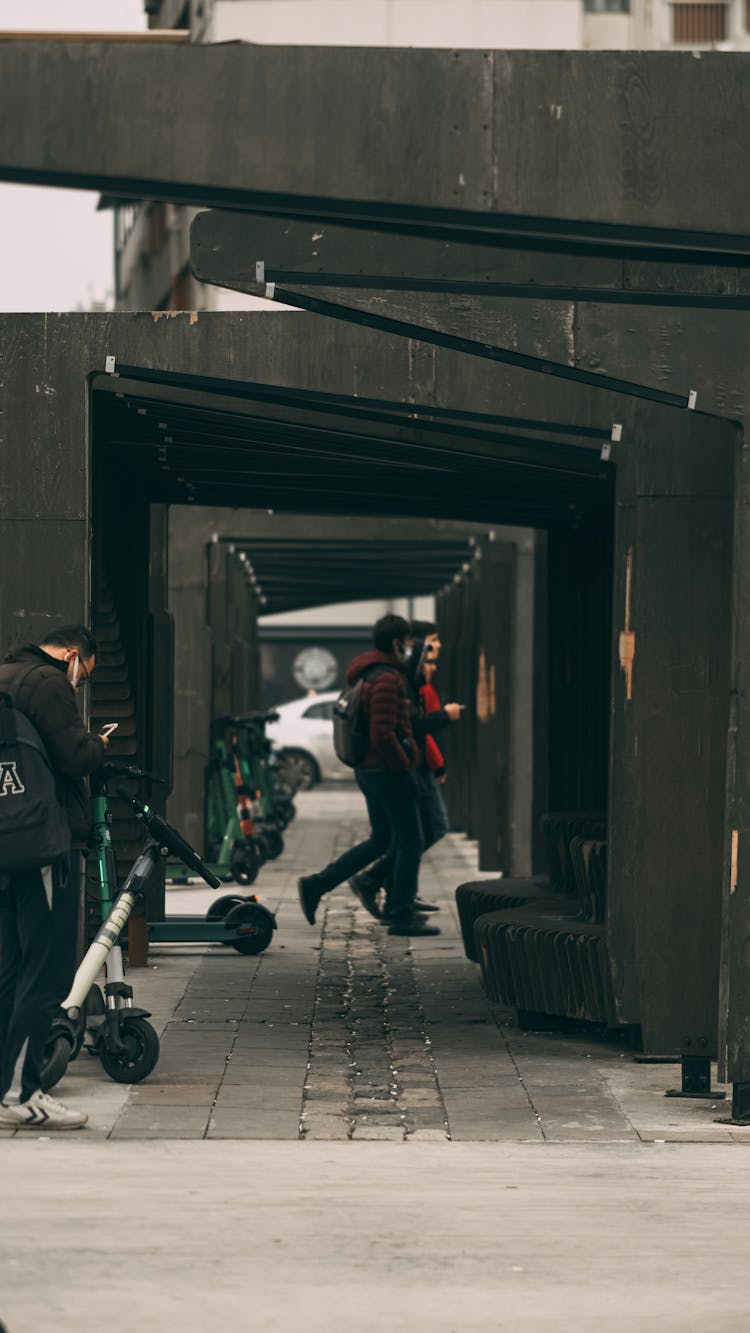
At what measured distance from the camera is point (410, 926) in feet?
46.5

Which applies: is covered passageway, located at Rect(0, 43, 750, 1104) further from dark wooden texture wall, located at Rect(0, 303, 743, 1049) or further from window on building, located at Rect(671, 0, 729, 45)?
window on building, located at Rect(671, 0, 729, 45)

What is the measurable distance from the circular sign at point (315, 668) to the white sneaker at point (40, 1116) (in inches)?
2258

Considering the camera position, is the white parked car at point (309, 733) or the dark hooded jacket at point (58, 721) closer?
the dark hooded jacket at point (58, 721)

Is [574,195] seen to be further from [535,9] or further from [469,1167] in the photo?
[535,9]

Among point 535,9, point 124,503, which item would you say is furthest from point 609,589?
point 535,9

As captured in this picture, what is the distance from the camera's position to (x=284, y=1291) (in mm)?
5680

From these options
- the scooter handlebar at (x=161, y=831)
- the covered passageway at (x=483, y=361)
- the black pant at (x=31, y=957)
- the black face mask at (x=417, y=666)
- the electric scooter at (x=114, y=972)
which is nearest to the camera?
the covered passageway at (x=483, y=361)

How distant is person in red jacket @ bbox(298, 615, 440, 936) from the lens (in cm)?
1381

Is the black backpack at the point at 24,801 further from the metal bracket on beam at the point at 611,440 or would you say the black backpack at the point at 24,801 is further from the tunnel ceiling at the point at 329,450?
the metal bracket on beam at the point at 611,440

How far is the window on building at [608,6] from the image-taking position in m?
38.2

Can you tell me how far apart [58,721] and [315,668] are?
57472 mm

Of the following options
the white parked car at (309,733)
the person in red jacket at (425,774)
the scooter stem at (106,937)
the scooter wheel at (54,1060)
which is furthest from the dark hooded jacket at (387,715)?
the white parked car at (309,733)

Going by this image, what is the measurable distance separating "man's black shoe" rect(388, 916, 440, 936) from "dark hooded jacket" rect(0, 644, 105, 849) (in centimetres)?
615

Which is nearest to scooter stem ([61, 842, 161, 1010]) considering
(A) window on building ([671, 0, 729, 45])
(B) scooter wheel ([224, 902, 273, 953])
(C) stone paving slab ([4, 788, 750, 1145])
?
(C) stone paving slab ([4, 788, 750, 1145])
